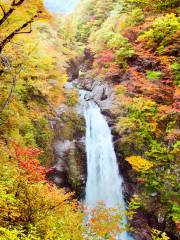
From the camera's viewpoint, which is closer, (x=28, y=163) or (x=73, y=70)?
(x=28, y=163)

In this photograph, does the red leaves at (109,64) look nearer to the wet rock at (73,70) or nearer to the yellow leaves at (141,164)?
the wet rock at (73,70)

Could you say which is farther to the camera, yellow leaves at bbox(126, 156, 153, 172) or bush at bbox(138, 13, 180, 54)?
bush at bbox(138, 13, 180, 54)

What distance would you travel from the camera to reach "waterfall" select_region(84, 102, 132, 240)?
15372 mm

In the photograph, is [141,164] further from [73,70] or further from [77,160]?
[73,70]

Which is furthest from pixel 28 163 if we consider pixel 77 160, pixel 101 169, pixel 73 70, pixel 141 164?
pixel 73 70

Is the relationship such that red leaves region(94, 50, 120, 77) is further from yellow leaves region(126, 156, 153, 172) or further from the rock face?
yellow leaves region(126, 156, 153, 172)

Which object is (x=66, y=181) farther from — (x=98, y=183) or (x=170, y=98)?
(x=170, y=98)

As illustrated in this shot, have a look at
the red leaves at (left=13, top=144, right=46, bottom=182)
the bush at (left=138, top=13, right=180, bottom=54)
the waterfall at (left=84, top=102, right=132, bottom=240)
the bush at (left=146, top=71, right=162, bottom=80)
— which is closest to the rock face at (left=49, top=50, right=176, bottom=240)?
the waterfall at (left=84, top=102, right=132, bottom=240)

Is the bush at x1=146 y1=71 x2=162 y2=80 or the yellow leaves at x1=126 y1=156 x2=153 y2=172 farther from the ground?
the bush at x1=146 y1=71 x2=162 y2=80

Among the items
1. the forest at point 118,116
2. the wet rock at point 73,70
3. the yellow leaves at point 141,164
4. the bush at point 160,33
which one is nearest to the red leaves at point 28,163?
the forest at point 118,116

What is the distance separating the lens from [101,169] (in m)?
16.1

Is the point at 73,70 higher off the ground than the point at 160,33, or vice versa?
the point at 160,33

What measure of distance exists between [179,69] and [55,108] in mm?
6850

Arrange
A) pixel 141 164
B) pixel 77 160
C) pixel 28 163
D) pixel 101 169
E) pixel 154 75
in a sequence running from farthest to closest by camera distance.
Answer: pixel 154 75 → pixel 101 169 → pixel 77 160 → pixel 141 164 → pixel 28 163
